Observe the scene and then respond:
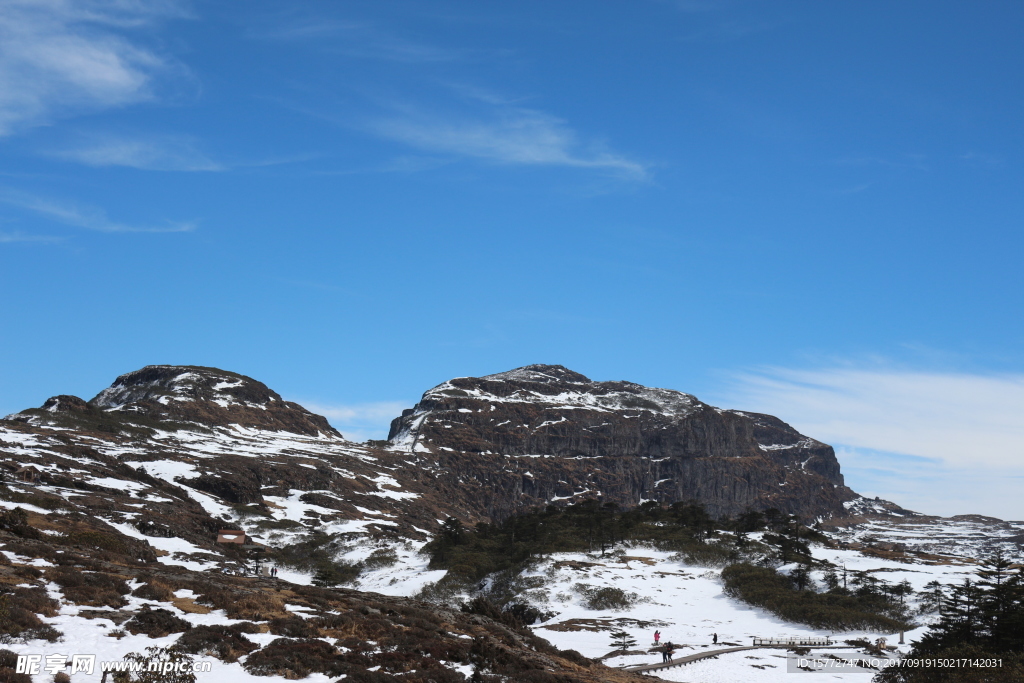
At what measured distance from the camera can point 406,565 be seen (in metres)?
97.1

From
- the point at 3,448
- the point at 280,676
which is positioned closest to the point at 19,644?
the point at 280,676

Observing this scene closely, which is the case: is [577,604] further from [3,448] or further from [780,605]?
[3,448]

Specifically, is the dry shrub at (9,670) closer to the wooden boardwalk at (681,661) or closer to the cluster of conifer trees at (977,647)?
the wooden boardwalk at (681,661)

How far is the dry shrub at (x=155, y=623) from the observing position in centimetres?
2452

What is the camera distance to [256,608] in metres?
29.5

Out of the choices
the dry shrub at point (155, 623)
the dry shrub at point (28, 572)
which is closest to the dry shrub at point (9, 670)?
the dry shrub at point (155, 623)

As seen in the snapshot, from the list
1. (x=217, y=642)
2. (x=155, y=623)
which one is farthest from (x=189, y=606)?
(x=217, y=642)

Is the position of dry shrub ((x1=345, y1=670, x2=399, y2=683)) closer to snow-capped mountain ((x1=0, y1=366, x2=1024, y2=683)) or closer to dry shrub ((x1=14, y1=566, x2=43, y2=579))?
snow-capped mountain ((x1=0, y1=366, x2=1024, y2=683))

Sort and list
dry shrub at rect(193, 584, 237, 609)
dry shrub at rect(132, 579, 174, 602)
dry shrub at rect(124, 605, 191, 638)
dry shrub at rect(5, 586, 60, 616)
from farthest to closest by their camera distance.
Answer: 1. dry shrub at rect(193, 584, 237, 609)
2. dry shrub at rect(132, 579, 174, 602)
3. dry shrub at rect(124, 605, 191, 638)
4. dry shrub at rect(5, 586, 60, 616)

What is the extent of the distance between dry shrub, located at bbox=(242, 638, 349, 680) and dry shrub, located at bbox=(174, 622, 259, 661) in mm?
584

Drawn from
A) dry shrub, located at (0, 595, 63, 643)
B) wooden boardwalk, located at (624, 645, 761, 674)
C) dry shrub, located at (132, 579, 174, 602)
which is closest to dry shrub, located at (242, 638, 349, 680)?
dry shrub, located at (0, 595, 63, 643)

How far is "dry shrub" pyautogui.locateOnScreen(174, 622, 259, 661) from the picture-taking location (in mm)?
23953

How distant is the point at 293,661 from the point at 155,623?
16.5ft

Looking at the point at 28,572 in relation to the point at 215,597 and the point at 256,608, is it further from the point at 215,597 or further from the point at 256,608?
the point at 256,608
